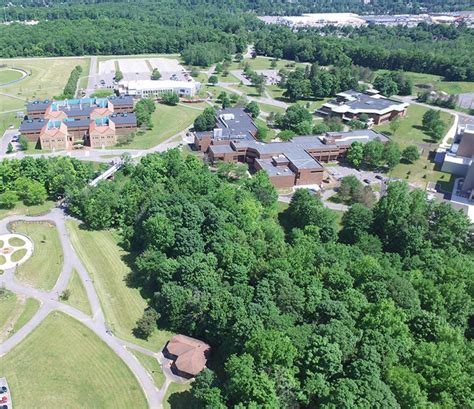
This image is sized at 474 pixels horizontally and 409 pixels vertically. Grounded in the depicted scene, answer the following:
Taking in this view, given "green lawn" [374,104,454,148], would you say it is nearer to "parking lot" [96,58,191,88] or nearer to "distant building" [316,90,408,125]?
"distant building" [316,90,408,125]

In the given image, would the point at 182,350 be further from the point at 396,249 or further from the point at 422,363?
the point at 396,249

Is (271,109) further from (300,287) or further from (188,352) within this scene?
(188,352)

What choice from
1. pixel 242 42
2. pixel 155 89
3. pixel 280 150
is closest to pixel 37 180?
pixel 280 150

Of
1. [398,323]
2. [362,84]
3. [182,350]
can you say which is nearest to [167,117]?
[362,84]

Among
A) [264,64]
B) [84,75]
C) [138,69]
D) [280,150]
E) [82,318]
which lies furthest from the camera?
[264,64]

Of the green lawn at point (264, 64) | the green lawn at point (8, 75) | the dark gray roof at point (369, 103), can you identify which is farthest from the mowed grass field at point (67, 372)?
the green lawn at point (264, 64)

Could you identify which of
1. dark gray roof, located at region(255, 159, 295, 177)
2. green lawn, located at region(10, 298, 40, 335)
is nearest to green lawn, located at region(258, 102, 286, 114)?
dark gray roof, located at region(255, 159, 295, 177)
